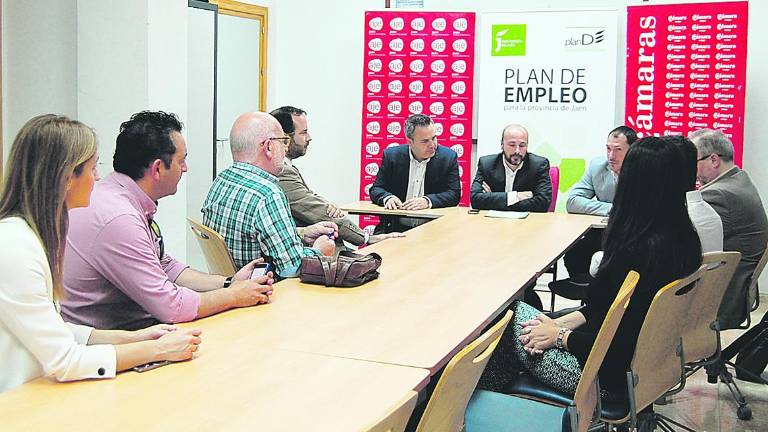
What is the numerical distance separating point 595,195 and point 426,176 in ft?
4.04

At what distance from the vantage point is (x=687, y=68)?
7309 millimetres

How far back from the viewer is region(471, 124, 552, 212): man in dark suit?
6191 mm

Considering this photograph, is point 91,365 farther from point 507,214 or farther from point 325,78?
point 325,78

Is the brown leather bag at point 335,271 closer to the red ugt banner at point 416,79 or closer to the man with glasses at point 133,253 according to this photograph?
the man with glasses at point 133,253

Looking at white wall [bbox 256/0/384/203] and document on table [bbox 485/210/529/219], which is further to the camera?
white wall [bbox 256/0/384/203]

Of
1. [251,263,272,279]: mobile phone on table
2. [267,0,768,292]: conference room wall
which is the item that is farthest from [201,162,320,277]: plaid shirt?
[267,0,768,292]: conference room wall

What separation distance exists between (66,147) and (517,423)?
5.04 ft

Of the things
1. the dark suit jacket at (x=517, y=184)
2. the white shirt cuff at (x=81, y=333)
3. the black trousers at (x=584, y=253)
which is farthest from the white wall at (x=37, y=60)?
the black trousers at (x=584, y=253)

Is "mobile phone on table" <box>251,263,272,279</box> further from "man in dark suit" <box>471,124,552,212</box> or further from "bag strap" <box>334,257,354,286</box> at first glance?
"man in dark suit" <box>471,124,552,212</box>

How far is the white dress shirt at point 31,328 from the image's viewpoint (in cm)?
202

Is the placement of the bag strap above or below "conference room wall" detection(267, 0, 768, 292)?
below

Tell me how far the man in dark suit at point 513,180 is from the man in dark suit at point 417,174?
0.74 ft

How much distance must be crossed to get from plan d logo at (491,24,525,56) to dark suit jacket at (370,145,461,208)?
165 cm

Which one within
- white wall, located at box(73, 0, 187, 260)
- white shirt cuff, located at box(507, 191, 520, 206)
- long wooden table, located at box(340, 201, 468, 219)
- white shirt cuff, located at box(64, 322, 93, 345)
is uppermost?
white wall, located at box(73, 0, 187, 260)
